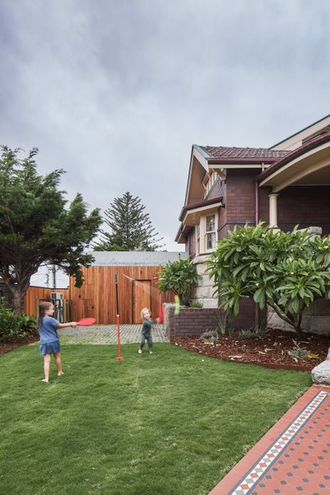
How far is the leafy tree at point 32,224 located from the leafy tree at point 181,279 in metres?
2.81

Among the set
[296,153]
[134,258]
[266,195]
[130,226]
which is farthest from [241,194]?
[130,226]

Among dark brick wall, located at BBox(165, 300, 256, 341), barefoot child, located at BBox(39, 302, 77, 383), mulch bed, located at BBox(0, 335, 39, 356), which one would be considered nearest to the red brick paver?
barefoot child, located at BBox(39, 302, 77, 383)

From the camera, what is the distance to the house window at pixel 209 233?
1152cm

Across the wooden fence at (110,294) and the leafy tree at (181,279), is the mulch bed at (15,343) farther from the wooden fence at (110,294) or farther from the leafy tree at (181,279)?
the wooden fence at (110,294)

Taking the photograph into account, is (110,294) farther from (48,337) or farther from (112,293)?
(48,337)

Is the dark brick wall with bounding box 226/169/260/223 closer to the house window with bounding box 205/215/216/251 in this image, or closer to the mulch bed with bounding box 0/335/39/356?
the house window with bounding box 205/215/216/251

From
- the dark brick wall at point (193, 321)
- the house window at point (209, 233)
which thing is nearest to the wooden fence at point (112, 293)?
the house window at point (209, 233)

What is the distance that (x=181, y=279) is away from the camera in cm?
1223

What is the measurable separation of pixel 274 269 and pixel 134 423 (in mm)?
4151

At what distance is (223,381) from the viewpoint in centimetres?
549

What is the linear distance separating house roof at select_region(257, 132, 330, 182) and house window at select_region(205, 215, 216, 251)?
2.26m

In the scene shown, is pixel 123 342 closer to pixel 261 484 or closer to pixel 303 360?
pixel 303 360

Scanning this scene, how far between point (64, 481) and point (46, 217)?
9266 mm

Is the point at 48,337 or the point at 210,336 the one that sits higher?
the point at 48,337
